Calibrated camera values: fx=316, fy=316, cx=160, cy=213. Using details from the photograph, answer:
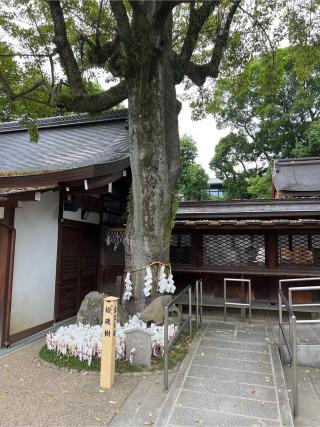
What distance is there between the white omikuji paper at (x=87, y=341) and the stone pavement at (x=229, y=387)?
512mm

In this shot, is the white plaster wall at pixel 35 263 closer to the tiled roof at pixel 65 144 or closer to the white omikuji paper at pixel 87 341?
the tiled roof at pixel 65 144

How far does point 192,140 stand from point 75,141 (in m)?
18.0

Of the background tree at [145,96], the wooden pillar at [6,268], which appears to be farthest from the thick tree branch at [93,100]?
the wooden pillar at [6,268]

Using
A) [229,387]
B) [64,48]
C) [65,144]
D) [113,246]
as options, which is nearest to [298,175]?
[113,246]

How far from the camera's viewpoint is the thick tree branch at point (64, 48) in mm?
5625

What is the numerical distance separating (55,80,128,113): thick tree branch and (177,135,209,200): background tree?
19828 millimetres

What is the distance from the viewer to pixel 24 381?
3969 millimetres

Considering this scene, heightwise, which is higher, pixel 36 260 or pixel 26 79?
pixel 26 79

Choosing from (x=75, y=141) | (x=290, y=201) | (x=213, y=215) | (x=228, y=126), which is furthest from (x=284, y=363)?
(x=228, y=126)

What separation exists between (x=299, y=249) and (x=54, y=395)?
578cm

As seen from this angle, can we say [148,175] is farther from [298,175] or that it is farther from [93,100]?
[298,175]

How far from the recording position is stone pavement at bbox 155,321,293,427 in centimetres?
317

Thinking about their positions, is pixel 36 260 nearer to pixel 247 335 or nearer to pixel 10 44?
pixel 247 335

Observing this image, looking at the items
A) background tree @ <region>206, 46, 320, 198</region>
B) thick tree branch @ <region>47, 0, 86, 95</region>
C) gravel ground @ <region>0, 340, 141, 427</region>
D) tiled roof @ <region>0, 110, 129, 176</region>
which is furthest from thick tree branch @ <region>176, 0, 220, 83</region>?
background tree @ <region>206, 46, 320, 198</region>
